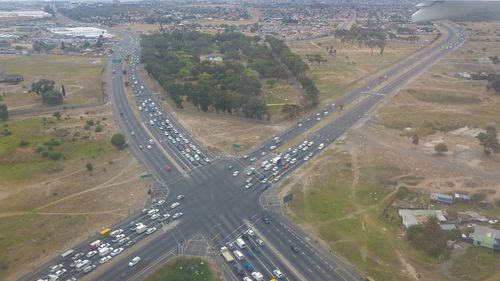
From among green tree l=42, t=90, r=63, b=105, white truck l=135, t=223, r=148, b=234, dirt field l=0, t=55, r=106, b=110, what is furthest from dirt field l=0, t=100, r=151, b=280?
dirt field l=0, t=55, r=106, b=110

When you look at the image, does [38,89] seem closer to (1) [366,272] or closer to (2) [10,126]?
(2) [10,126]

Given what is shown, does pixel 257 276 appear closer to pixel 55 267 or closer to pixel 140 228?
pixel 140 228

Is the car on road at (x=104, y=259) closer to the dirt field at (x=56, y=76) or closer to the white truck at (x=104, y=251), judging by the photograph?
the white truck at (x=104, y=251)

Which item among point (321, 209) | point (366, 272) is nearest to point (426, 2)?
point (366, 272)

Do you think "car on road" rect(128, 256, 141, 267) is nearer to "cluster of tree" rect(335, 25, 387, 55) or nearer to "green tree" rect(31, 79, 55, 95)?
"green tree" rect(31, 79, 55, 95)

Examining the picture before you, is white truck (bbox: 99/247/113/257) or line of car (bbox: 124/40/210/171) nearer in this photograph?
white truck (bbox: 99/247/113/257)

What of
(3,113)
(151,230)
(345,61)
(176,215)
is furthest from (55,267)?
(345,61)

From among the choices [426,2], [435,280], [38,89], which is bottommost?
[435,280]
